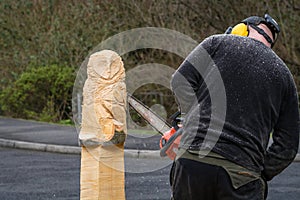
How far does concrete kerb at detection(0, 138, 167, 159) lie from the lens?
12.7 meters

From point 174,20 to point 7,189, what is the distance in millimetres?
10554

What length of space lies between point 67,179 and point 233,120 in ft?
22.2


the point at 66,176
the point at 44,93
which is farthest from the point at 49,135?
the point at 66,176

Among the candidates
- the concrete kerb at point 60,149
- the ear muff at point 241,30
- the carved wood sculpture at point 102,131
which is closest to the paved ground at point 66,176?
the concrete kerb at point 60,149

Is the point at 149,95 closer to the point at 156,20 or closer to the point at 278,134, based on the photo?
the point at 156,20

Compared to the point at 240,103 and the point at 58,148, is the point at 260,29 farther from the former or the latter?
the point at 58,148

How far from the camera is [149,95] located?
64.3 feet

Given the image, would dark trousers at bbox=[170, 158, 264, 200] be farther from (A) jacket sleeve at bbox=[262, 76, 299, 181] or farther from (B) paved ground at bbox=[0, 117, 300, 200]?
(B) paved ground at bbox=[0, 117, 300, 200]

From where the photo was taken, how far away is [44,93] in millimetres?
20531

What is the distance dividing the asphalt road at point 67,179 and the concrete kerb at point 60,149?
1.01ft

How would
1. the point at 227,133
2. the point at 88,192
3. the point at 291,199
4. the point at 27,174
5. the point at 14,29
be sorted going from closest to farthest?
the point at 227,133 → the point at 88,192 → the point at 291,199 → the point at 27,174 → the point at 14,29

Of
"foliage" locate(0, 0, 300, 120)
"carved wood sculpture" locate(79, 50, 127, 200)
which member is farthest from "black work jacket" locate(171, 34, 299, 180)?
"foliage" locate(0, 0, 300, 120)

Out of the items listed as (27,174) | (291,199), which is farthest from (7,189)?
(291,199)

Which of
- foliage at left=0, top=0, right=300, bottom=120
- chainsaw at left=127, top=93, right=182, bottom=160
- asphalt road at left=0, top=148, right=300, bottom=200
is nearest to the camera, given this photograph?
chainsaw at left=127, top=93, right=182, bottom=160
